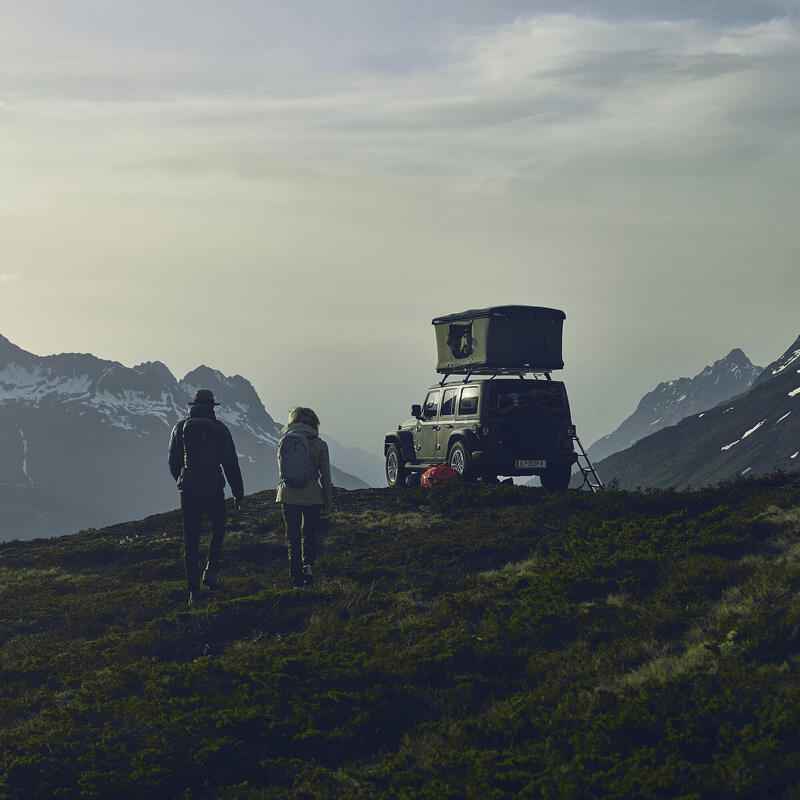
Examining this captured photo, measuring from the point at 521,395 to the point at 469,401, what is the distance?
1.35 meters

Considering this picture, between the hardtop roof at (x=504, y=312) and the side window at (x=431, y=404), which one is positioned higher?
the hardtop roof at (x=504, y=312)

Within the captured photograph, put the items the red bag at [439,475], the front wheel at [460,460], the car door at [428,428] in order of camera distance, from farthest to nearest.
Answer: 1. the car door at [428,428]
2. the red bag at [439,475]
3. the front wheel at [460,460]

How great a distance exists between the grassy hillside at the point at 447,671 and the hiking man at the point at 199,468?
95 cm

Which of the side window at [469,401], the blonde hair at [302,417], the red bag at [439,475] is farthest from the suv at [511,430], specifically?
the blonde hair at [302,417]

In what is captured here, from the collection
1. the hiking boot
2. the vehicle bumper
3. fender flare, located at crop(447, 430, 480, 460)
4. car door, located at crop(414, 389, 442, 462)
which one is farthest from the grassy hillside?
car door, located at crop(414, 389, 442, 462)

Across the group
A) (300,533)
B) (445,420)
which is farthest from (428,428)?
(300,533)

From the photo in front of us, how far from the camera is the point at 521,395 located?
21.4 metres

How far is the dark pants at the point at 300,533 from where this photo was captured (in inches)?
533

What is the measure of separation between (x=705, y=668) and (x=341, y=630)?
457 cm

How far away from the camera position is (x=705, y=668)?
323 inches

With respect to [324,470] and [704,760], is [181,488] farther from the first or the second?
[704,760]

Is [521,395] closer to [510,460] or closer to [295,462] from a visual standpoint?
[510,460]

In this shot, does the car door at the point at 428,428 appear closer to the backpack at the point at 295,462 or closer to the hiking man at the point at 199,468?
the backpack at the point at 295,462

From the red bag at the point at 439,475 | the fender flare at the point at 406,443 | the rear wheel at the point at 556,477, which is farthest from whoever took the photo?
the fender flare at the point at 406,443
